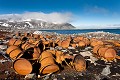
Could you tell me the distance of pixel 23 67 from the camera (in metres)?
7.51

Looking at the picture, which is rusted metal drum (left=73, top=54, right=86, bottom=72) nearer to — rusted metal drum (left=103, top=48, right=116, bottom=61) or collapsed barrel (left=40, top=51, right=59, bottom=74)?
collapsed barrel (left=40, top=51, right=59, bottom=74)

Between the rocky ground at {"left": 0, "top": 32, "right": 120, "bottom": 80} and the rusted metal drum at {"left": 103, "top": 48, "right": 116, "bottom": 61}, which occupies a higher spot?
the rusted metal drum at {"left": 103, "top": 48, "right": 116, "bottom": 61}

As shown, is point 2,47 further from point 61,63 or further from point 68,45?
point 61,63

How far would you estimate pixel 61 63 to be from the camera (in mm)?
8875

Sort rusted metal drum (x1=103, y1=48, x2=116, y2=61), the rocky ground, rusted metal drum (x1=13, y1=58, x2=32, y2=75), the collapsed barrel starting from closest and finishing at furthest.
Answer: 1. the rocky ground
2. rusted metal drum (x1=13, y1=58, x2=32, y2=75)
3. the collapsed barrel
4. rusted metal drum (x1=103, y1=48, x2=116, y2=61)

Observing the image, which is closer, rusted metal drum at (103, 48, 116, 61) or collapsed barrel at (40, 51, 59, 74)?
collapsed barrel at (40, 51, 59, 74)

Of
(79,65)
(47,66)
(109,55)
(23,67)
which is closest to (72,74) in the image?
(79,65)

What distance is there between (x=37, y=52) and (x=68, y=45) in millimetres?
5141

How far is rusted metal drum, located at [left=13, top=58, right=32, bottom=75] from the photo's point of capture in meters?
7.51

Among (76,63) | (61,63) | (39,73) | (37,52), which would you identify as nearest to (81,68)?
(76,63)

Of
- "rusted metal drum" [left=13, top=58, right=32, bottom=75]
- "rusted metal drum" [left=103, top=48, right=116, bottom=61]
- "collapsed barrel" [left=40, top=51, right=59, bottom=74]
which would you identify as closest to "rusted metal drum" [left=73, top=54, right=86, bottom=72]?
"collapsed barrel" [left=40, top=51, right=59, bottom=74]

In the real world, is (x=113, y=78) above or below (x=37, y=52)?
below

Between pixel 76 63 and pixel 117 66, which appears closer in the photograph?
pixel 76 63

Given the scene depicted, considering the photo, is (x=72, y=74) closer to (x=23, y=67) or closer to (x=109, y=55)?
(x=23, y=67)
